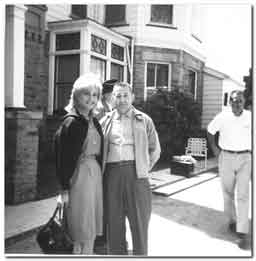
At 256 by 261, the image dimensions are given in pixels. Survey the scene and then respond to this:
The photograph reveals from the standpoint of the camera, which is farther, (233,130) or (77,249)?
(233,130)

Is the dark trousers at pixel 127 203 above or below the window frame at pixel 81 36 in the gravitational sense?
below

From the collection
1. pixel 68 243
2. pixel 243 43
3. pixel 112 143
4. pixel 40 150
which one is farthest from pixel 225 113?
pixel 40 150

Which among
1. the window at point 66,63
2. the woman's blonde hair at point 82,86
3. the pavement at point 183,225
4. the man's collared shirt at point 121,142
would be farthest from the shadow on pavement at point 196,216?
the window at point 66,63

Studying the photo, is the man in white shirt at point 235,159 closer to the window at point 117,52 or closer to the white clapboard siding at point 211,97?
the white clapboard siding at point 211,97

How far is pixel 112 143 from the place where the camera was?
2.02m

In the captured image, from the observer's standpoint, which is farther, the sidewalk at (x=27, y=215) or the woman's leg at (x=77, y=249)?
the sidewalk at (x=27, y=215)

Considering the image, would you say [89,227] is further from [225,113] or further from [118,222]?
[225,113]

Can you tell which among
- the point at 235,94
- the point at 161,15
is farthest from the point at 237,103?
the point at 161,15

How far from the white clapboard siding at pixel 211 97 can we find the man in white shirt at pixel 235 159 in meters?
0.23

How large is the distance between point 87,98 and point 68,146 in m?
0.34

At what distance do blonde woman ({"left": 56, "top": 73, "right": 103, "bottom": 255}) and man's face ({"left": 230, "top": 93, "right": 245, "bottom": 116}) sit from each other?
3.55ft

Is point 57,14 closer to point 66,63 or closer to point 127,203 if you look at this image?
point 66,63

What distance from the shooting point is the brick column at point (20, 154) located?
3057 mm

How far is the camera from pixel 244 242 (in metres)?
2.27
